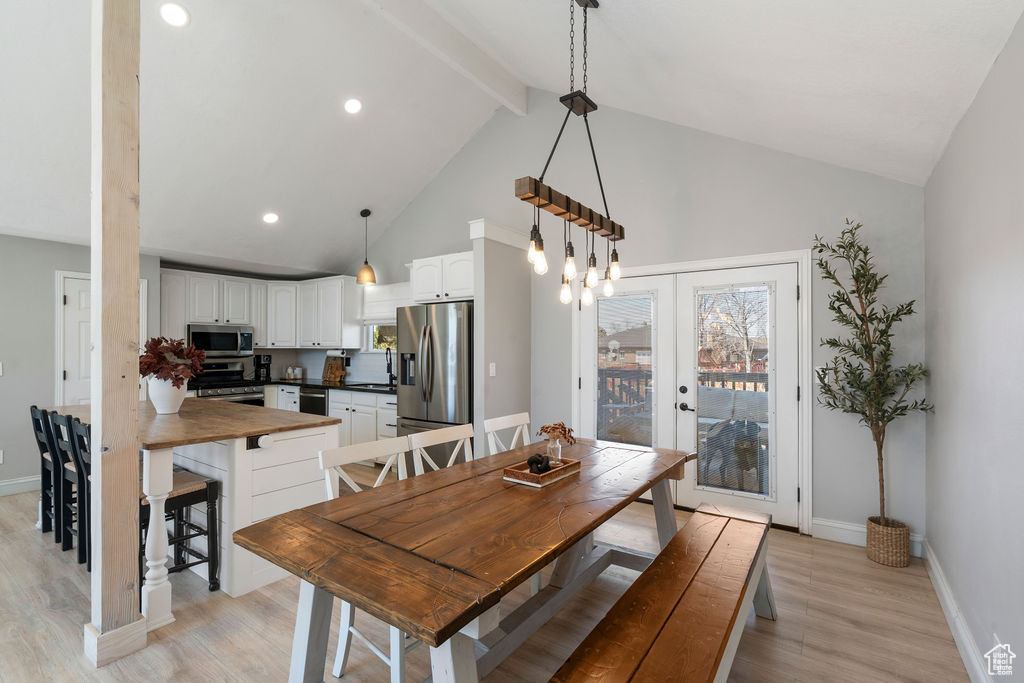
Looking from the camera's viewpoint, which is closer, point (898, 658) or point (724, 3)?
point (724, 3)

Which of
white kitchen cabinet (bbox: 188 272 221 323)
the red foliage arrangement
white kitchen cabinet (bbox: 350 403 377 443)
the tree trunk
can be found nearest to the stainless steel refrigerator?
white kitchen cabinet (bbox: 350 403 377 443)

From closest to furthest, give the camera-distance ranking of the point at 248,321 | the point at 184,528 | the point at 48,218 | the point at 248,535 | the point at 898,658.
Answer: the point at 248,535, the point at 898,658, the point at 184,528, the point at 48,218, the point at 248,321

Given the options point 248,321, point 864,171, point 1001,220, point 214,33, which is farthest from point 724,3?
point 248,321

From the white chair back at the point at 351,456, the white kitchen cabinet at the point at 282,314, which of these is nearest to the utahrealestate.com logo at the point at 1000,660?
the white chair back at the point at 351,456

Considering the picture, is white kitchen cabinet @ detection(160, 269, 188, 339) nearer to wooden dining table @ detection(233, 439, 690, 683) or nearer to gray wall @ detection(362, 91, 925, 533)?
gray wall @ detection(362, 91, 925, 533)

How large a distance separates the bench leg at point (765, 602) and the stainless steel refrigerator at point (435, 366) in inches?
104

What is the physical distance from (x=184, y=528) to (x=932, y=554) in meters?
4.74

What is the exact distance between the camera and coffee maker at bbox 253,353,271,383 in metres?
6.55

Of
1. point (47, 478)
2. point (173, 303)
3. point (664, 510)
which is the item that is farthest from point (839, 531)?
point (173, 303)

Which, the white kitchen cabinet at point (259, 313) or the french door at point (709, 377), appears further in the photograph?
the white kitchen cabinet at point (259, 313)

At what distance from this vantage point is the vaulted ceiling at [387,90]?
191cm

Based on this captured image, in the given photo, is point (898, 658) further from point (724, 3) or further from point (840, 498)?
point (724, 3)

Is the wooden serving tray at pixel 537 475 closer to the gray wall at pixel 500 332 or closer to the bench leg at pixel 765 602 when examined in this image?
the bench leg at pixel 765 602

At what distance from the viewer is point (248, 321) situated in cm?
630
